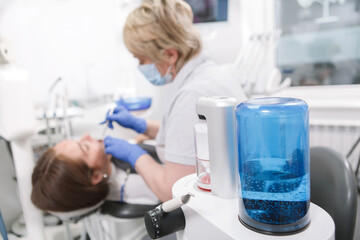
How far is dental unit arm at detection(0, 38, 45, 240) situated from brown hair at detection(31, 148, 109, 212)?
4cm

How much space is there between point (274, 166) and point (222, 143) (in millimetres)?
99

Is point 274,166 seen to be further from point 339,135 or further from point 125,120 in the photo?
point 339,135

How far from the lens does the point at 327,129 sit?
2.00 meters

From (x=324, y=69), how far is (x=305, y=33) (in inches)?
13.4

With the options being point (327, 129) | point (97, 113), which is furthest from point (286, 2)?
point (97, 113)

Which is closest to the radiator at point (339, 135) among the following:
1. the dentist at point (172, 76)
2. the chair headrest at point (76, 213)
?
the dentist at point (172, 76)

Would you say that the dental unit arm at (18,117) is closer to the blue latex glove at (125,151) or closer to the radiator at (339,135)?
the blue latex glove at (125,151)

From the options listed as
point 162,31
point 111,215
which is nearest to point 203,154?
point 162,31

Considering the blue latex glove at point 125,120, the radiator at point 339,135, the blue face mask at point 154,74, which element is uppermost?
the blue face mask at point 154,74

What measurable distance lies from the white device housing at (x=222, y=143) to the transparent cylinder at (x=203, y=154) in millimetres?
25

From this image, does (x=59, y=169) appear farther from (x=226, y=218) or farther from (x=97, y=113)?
(x=97, y=113)

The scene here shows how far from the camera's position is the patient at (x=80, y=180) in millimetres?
1076

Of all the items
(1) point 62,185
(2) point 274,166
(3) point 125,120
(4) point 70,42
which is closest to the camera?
(2) point 274,166

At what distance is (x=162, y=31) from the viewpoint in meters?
1.08
